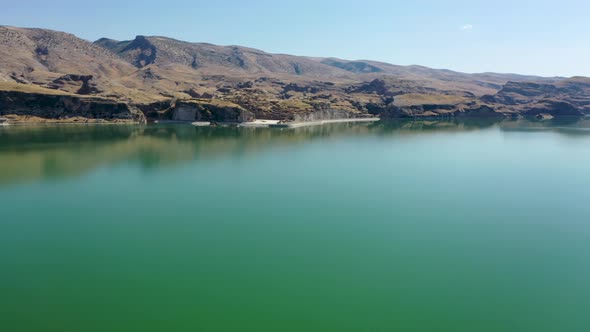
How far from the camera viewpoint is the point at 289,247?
17.0 meters

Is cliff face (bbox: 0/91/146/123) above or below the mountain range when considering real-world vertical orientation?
below

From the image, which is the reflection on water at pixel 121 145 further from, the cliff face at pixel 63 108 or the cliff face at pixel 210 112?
the cliff face at pixel 63 108

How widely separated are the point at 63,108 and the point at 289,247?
68.4 m

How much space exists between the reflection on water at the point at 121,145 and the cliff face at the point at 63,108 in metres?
6.08

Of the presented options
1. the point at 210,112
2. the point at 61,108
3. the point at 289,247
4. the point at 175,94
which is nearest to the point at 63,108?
the point at 61,108

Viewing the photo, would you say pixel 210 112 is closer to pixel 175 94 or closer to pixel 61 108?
pixel 175 94

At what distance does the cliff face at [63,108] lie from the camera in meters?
67.9

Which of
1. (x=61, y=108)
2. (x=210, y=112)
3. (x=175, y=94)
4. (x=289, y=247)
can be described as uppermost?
(x=175, y=94)

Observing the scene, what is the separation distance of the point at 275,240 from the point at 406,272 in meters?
5.78

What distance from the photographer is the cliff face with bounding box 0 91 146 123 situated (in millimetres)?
67869

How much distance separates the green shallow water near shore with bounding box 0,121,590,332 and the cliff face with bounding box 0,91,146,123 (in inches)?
1453

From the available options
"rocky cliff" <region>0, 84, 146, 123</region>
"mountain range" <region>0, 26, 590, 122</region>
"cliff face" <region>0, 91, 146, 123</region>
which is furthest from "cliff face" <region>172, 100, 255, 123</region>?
"cliff face" <region>0, 91, 146, 123</region>

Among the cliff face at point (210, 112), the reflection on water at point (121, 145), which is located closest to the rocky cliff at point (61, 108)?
the reflection on water at point (121, 145)

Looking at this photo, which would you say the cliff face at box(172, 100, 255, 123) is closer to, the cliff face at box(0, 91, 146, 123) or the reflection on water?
the reflection on water
